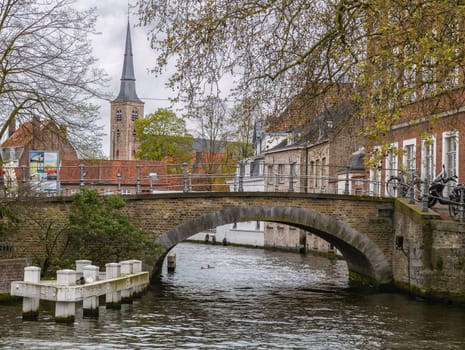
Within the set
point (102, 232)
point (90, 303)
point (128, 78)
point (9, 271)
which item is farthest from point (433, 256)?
point (128, 78)

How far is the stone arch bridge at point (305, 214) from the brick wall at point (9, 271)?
16.0 feet

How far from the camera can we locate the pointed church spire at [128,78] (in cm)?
8329

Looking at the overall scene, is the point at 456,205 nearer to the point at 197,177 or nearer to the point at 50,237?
the point at 197,177

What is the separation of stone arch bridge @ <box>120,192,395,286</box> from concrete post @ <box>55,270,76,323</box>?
829cm

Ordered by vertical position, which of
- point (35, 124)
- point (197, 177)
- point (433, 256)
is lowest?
point (433, 256)

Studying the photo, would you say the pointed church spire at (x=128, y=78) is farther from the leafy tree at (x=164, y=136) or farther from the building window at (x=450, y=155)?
the building window at (x=450, y=155)

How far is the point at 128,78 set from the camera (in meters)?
93.1

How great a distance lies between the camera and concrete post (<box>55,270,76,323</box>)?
49.9 ft

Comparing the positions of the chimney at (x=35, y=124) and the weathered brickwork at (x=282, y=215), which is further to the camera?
the weathered brickwork at (x=282, y=215)

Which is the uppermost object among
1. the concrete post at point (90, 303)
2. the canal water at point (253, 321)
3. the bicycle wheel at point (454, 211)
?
the bicycle wheel at point (454, 211)

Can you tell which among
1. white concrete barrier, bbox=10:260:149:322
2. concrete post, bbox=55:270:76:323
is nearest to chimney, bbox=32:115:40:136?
white concrete barrier, bbox=10:260:149:322

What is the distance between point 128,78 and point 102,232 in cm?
7298

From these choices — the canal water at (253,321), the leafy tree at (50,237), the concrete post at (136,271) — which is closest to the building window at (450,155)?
the canal water at (253,321)

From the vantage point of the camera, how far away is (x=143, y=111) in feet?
369
